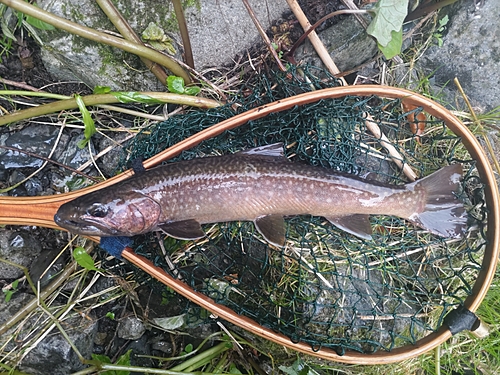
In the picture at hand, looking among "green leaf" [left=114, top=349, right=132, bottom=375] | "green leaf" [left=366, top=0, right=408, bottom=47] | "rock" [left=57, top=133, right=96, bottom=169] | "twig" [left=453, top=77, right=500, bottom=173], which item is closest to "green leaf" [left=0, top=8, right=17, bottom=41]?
"rock" [left=57, top=133, right=96, bottom=169]

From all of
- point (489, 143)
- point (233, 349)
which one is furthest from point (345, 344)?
point (489, 143)

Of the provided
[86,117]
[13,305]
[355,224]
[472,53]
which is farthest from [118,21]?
[472,53]

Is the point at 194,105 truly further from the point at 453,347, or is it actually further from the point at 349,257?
the point at 453,347

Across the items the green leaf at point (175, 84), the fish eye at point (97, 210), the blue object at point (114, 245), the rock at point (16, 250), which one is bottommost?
the rock at point (16, 250)

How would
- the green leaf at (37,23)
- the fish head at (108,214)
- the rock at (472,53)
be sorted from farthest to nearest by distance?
the rock at (472,53) < the green leaf at (37,23) < the fish head at (108,214)

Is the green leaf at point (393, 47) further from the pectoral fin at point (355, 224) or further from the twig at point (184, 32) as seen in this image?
the twig at point (184, 32)

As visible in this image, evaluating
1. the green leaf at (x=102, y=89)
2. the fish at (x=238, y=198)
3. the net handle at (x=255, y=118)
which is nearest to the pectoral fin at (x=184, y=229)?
the fish at (x=238, y=198)

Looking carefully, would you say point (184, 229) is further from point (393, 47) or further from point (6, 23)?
point (6, 23)
